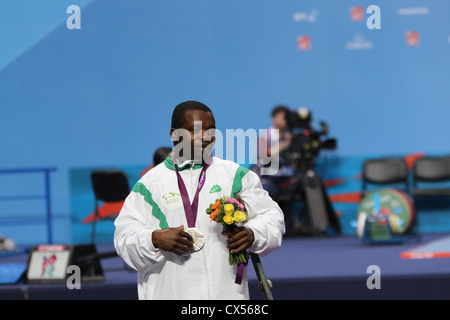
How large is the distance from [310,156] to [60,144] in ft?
9.45

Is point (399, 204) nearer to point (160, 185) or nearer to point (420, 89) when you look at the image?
point (420, 89)

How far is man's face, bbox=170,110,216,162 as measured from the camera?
8.45 feet

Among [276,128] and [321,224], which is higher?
[276,128]

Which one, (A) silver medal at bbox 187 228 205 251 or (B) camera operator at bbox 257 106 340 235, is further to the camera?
(B) camera operator at bbox 257 106 340 235

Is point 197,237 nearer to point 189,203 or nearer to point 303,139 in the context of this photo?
point 189,203

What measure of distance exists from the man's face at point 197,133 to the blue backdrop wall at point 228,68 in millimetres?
5925

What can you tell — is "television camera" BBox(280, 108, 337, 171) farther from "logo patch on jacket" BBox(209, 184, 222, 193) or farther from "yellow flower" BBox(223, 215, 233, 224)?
"yellow flower" BBox(223, 215, 233, 224)

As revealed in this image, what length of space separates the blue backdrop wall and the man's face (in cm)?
592

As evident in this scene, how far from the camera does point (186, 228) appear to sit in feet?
8.52

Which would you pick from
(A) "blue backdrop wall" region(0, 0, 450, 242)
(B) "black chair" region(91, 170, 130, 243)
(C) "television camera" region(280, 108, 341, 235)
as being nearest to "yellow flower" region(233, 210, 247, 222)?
(B) "black chair" region(91, 170, 130, 243)

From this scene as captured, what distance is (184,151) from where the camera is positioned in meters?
2.64

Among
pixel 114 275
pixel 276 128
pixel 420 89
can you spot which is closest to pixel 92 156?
pixel 276 128

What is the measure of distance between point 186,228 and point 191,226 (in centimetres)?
2

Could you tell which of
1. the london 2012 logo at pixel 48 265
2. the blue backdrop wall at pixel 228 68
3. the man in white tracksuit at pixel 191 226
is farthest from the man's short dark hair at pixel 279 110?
the man in white tracksuit at pixel 191 226
